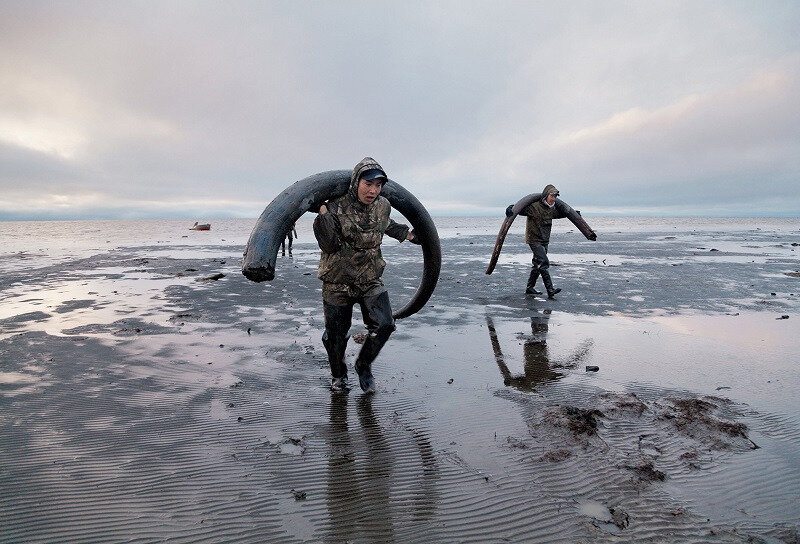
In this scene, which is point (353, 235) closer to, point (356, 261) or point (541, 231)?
point (356, 261)

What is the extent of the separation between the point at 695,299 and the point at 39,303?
50.5 ft

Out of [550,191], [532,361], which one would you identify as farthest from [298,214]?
[550,191]

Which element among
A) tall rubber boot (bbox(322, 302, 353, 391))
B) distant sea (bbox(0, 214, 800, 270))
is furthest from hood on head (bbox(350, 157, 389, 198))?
distant sea (bbox(0, 214, 800, 270))

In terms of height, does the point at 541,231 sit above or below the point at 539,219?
below

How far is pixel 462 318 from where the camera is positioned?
911cm

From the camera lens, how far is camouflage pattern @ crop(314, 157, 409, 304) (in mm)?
4566

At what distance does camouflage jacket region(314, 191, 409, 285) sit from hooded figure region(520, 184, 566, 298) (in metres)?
7.16

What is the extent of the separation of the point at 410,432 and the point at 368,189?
234 centimetres

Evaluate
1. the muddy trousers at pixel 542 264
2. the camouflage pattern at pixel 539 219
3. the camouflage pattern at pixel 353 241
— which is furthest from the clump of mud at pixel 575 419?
the camouflage pattern at pixel 539 219

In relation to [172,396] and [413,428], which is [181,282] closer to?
[172,396]

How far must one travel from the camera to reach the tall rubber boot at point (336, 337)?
504cm

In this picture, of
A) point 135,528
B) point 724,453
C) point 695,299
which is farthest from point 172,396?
point 695,299

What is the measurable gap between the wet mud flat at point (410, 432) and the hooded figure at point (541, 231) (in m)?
2.46

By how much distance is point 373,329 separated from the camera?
5.11m
